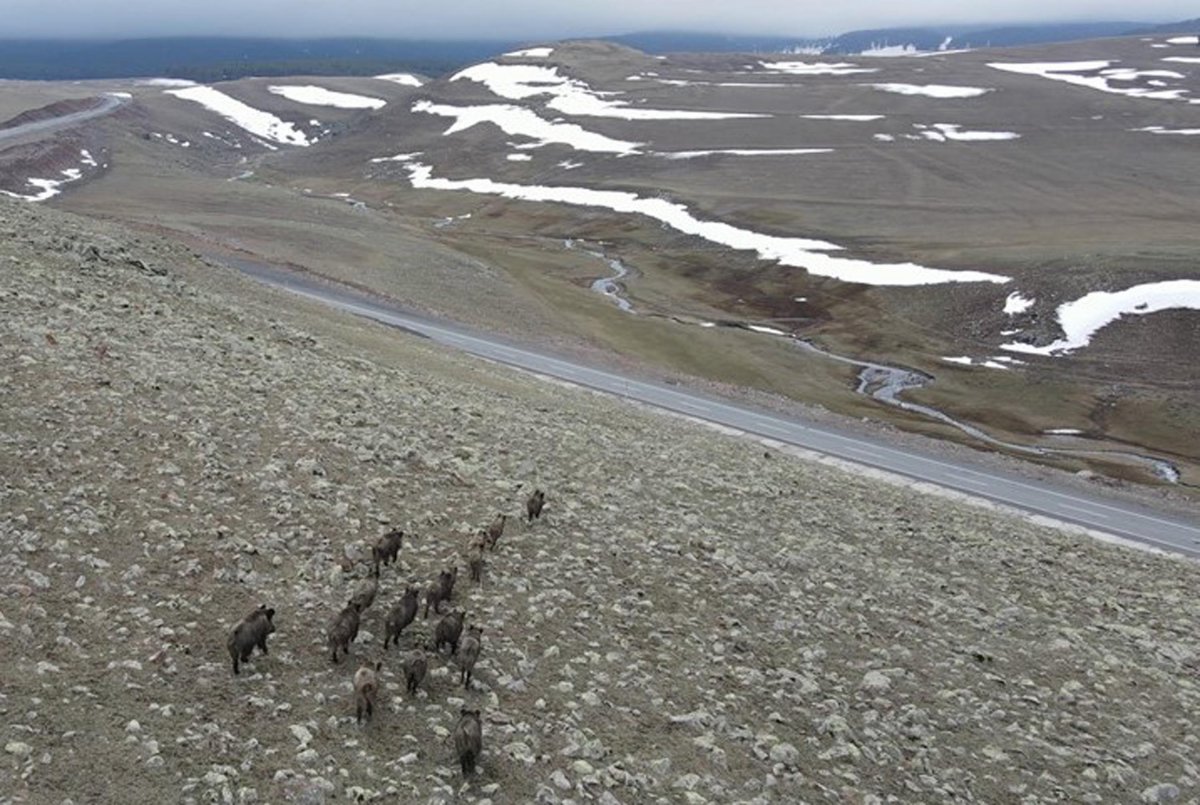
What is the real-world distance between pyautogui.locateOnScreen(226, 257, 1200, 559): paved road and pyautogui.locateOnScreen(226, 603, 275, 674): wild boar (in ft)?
119

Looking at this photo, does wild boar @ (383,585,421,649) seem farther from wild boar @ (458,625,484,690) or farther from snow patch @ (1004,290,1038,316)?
snow patch @ (1004,290,1038,316)

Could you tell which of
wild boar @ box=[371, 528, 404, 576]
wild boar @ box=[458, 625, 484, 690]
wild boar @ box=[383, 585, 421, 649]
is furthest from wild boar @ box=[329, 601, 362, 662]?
wild boar @ box=[371, 528, 404, 576]

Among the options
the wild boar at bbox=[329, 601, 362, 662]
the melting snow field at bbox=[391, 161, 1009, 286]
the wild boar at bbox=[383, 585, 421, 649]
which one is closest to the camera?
the wild boar at bbox=[329, 601, 362, 662]

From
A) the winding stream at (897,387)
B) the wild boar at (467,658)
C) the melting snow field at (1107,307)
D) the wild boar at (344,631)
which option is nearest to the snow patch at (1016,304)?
the melting snow field at (1107,307)

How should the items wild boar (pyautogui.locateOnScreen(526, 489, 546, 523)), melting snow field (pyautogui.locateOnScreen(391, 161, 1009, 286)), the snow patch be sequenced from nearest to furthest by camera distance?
wild boar (pyautogui.locateOnScreen(526, 489, 546, 523)) → the snow patch → melting snow field (pyautogui.locateOnScreen(391, 161, 1009, 286))

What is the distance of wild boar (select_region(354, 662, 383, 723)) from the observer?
14047 millimetres

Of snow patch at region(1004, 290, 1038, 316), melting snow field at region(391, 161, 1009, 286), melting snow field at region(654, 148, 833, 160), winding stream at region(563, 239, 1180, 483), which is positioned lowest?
winding stream at region(563, 239, 1180, 483)

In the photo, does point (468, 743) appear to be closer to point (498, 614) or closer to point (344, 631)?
point (344, 631)

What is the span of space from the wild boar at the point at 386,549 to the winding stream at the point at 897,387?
175 ft

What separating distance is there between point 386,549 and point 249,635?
4235mm

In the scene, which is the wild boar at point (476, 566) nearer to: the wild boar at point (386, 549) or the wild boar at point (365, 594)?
the wild boar at point (386, 549)

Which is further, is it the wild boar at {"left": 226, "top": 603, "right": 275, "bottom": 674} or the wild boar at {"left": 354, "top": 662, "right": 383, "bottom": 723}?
the wild boar at {"left": 226, "top": 603, "right": 275, "bottom": 674}

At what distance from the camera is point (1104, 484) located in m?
50.4

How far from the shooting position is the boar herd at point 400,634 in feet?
45.8
